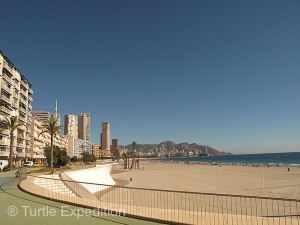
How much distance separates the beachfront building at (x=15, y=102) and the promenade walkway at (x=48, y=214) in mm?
54722

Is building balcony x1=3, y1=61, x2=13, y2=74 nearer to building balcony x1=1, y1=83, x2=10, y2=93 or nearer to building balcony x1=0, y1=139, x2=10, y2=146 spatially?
building balcony x1=1, y1=83, x2=10, y2=93

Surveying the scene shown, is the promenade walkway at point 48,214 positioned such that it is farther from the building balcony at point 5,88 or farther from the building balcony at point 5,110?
the building balcony at point 5,88

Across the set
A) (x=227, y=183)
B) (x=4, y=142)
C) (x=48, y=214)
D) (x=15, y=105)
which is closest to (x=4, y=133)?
(x=4, y=142)

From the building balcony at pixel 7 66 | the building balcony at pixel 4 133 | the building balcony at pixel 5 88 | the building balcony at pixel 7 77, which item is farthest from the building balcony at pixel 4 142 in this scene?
the building balcony at pixel 7 66

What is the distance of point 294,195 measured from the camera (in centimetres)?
3234

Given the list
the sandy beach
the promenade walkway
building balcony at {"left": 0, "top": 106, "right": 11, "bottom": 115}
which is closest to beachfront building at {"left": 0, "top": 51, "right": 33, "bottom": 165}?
building balcony at {"left": 0, "top": 106, "right": 11, "bottom": 115}

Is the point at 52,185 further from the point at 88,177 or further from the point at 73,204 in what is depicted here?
the point at 88,177

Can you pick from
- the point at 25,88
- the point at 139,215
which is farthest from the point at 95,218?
the point at 25,88

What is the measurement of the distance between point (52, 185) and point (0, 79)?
50.7 m

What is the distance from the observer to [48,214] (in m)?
12.6

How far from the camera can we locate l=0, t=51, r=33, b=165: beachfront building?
6706 cm

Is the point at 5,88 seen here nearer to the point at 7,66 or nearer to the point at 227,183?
the point at 7,66

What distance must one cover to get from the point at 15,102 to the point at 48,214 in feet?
237

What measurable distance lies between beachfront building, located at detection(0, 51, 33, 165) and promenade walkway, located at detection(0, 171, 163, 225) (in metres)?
54.7
